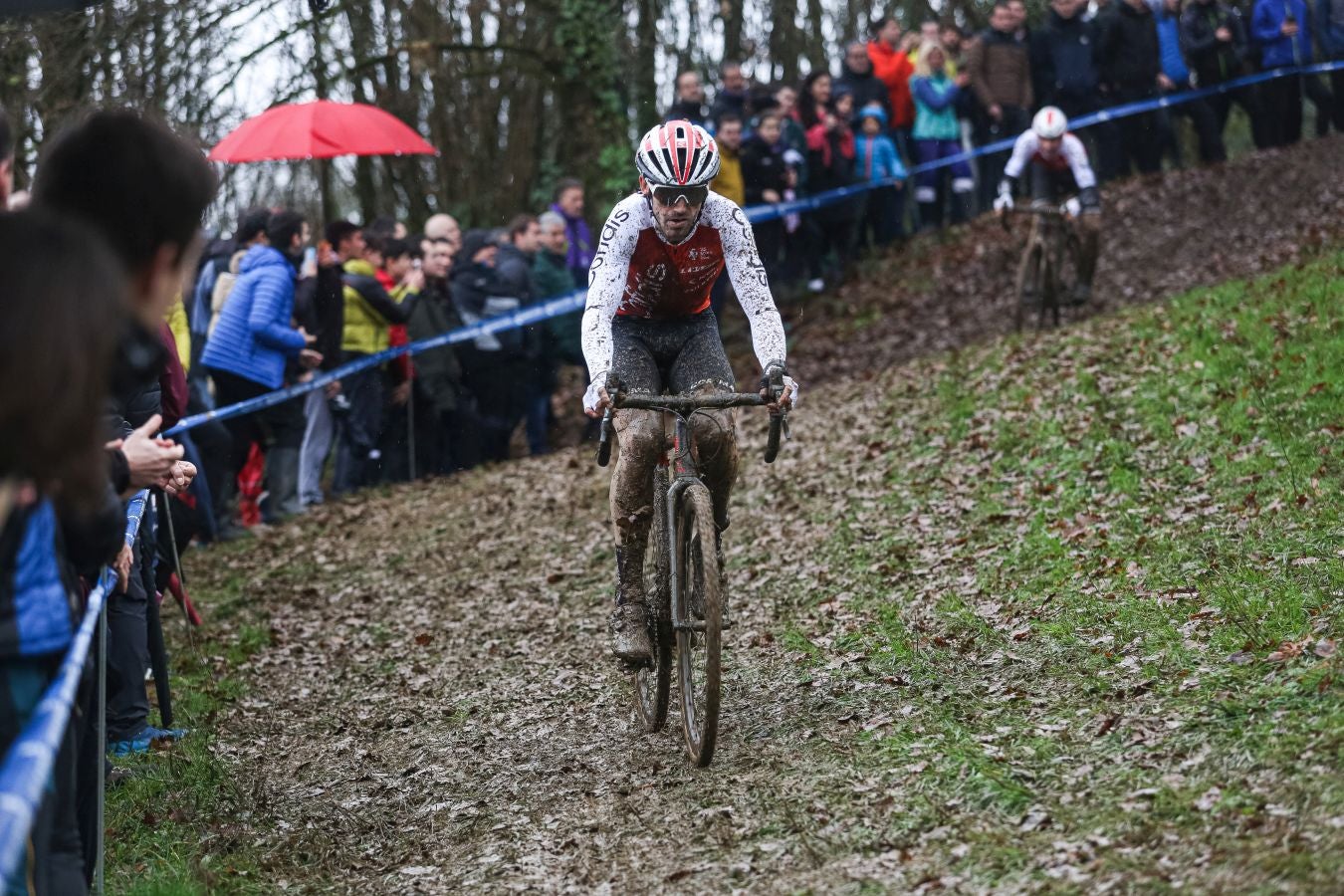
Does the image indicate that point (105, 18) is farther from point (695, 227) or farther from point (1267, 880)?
point (1267, 880)

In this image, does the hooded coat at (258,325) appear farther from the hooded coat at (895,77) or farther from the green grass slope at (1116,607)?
the hooded coat at (895,77)

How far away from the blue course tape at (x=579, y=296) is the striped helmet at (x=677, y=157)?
→ 3082mm

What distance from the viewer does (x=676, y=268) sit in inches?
278

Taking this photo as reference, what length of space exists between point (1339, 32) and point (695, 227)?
17.3 meters

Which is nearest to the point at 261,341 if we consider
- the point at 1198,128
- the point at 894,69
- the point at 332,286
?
the point at 332,286

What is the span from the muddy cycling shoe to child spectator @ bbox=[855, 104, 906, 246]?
13.1 m

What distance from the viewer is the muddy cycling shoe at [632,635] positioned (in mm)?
7000

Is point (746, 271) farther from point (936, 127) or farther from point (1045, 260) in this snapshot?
point (936, 127)

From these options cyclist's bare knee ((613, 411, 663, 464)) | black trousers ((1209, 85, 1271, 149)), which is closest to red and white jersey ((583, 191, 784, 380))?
cyclist's bare knee ((613, 411, 663, 464))

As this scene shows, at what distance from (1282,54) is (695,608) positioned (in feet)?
58.6

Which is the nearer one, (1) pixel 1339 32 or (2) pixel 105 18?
(2) pixel 105 18

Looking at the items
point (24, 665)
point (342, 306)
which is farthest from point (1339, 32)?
point (24, 665)

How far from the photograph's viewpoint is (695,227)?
704 centimetres

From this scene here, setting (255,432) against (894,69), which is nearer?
Result: (255,432)
